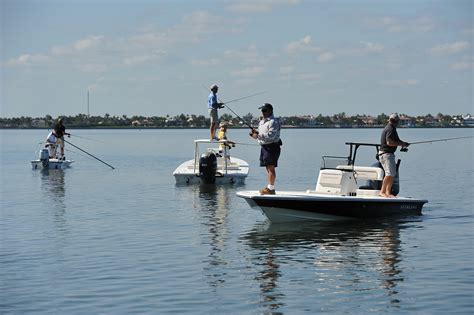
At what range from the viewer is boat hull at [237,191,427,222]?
17.6 metres

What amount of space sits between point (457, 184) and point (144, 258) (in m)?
18.8

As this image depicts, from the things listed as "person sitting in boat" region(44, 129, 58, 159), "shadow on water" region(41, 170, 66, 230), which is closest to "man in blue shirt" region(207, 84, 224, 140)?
"shadow on water" region(41, 170, 66, 230)

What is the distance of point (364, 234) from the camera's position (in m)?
17.0

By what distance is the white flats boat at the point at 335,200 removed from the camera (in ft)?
57.8

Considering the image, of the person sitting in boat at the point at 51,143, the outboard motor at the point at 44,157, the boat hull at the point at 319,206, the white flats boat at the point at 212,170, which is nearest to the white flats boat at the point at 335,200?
the boat hull at the point at 319,206

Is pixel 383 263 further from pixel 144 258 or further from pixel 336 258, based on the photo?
pixel 144 258

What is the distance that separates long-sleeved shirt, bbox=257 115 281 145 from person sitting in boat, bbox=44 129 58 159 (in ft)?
67.8

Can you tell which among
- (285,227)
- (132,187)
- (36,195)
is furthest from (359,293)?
(132,187)

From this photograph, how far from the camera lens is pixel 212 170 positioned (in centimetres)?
2758

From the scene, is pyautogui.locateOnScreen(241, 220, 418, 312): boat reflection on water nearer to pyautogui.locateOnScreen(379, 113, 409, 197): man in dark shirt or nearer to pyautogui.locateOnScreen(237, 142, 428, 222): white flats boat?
pyautogui.locateOnScreen(237, 142, 428, 222): white flats boat

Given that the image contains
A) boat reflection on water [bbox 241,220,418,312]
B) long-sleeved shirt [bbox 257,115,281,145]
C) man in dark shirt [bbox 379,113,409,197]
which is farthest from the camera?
man in dark shirt [bbox 379,113,409,197]

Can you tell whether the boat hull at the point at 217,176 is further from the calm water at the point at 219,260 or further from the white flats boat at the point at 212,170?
the calm water at the point at 219,260

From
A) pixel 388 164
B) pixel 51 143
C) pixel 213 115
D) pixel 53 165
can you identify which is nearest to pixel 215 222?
pixel 388 164

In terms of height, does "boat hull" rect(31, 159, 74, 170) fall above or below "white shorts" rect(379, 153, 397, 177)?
below
